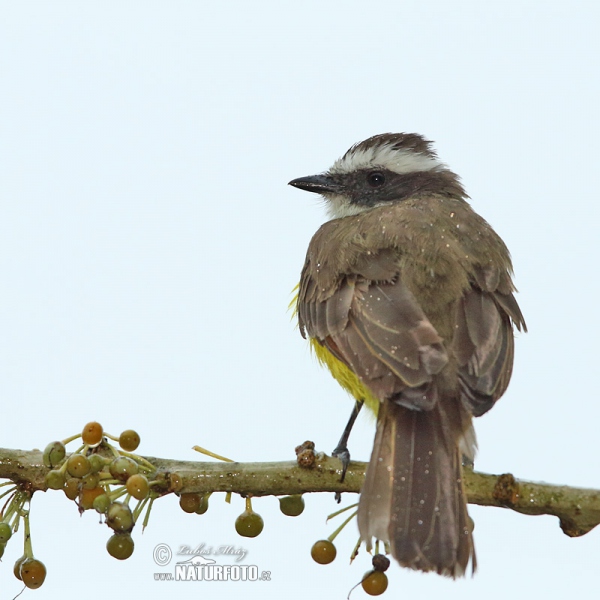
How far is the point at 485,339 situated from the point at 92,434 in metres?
2.02

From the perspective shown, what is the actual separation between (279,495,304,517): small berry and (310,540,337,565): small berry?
21 centimetres

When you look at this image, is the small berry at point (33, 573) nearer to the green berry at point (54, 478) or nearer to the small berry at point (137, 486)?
the green berry at point (54, 478)

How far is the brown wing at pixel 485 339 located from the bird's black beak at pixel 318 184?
5.84 feet

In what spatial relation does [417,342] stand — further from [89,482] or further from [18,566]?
[18,566]

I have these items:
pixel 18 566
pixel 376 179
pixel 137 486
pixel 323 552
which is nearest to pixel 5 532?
pixel 18 566

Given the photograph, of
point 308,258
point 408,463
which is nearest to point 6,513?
point 408,463

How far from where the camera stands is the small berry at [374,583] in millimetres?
3820

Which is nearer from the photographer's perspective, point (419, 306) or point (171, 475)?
point (171, 475)

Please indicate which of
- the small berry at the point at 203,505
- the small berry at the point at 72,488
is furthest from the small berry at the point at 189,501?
the small berry at the point at 72,488

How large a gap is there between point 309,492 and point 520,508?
845mm

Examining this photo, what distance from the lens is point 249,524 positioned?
3762 millimetres

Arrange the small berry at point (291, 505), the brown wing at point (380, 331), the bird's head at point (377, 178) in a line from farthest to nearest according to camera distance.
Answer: the bird's head at point (377, 178)
the brown wing at point (380, 331)
the small berry at point (291, 505)

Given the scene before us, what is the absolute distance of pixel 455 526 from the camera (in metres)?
3.87

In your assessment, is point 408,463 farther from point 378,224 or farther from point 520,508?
point 378,224
